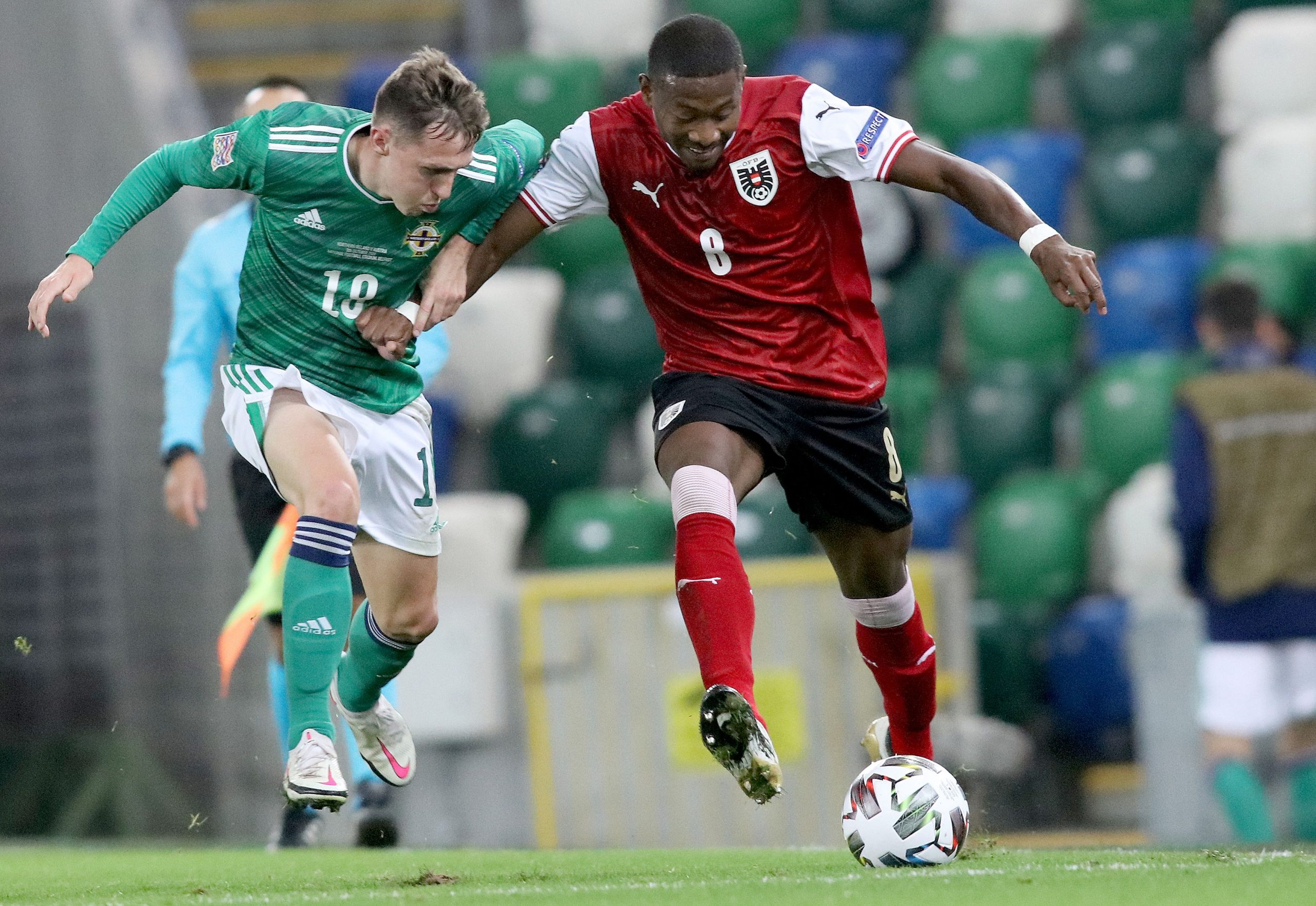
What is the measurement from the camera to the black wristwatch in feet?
19.3

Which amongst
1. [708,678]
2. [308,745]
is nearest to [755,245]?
[708,678]

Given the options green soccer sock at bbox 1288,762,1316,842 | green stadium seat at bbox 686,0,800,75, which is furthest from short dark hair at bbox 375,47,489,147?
green stadium seat at bbox 686,0,800,75

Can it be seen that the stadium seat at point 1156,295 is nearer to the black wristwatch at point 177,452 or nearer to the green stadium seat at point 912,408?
the green stadium seat at point 912,408

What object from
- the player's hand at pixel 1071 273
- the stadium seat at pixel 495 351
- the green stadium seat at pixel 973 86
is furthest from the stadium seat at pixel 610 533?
the player's hand at pixel 1071 273

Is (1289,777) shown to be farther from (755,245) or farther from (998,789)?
(755,245)

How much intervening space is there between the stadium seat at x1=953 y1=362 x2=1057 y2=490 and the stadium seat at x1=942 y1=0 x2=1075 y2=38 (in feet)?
7.20

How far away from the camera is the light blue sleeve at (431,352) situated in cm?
575

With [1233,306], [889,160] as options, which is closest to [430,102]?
[889,160]

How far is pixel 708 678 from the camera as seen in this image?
411 cm

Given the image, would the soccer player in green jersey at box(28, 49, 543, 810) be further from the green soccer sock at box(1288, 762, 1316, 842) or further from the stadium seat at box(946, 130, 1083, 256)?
the stadium seat at box(946, 130, 1083, 256)

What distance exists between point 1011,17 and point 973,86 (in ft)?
2.10

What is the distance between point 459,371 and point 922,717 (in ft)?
15.2

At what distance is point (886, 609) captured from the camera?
16.4ft

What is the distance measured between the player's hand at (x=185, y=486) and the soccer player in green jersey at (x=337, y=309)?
41.0 inches
